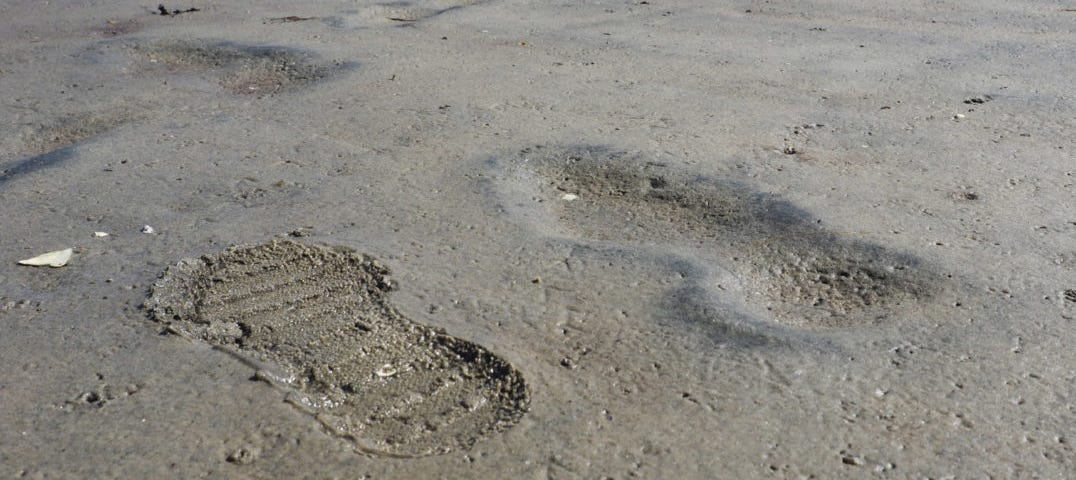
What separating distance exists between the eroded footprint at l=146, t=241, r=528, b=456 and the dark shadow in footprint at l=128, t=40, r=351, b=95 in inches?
91.4

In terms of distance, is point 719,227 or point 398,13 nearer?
point 719,227

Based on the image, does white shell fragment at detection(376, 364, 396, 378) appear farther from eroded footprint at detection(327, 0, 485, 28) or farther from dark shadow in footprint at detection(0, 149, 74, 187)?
eroded footprint at detection(327, 0, 485, 28)

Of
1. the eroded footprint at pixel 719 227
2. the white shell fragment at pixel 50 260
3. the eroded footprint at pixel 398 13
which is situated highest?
the eroded footprint at pixel 398 13

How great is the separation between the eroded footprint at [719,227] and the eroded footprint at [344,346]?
2.73ft

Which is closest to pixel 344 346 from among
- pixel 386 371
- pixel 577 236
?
pixel 386 371

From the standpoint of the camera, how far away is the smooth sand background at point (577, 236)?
2490 millimetres

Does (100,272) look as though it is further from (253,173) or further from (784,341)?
(784,341)

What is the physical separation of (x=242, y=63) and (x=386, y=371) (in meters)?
3.76

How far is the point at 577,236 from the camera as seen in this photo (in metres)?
3.65

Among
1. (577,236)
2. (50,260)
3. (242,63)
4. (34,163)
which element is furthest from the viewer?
(242,63)

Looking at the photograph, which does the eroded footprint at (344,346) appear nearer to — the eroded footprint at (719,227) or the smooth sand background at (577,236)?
the smooth sand background at (577,236)

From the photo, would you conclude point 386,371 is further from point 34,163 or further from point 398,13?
point 398,13

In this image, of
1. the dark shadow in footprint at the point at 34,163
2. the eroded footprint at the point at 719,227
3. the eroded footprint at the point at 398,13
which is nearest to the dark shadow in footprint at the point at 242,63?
the eroded footprint at the point at 398,13

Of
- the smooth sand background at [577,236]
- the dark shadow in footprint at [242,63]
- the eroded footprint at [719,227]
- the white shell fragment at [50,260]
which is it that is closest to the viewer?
the smooth sand background at [577,236]
